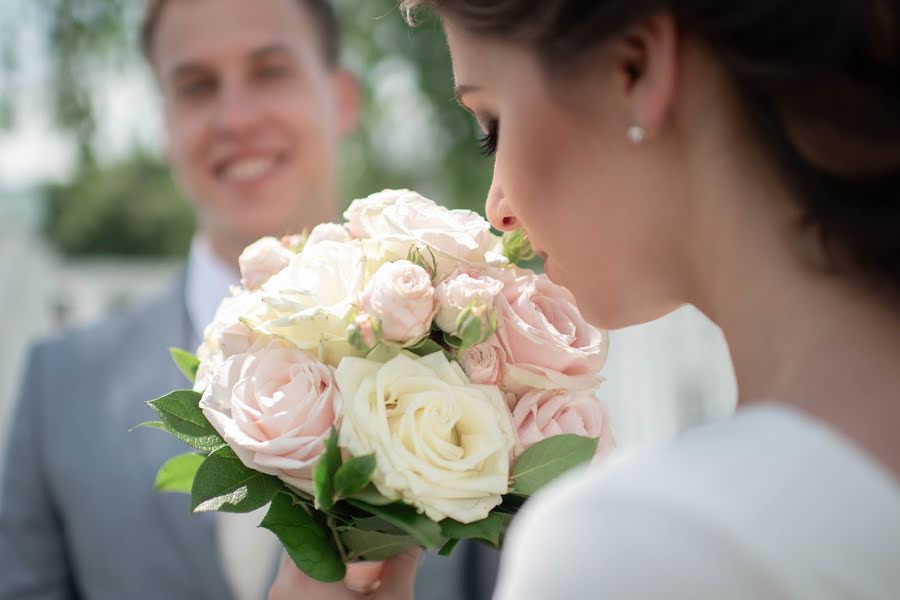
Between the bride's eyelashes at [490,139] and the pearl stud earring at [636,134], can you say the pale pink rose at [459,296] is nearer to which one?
the bride's eyelashes at [490,139]

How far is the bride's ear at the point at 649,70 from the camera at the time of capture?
975 mm

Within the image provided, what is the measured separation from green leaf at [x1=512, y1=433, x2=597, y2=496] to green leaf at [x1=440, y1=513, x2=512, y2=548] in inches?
2.0

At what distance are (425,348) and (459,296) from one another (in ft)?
0.33

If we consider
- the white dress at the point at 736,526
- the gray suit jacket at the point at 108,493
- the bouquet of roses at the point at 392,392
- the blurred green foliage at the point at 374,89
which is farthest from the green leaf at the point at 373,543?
the blurred green foliage at the point at 374,89

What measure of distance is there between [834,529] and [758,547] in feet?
0.24

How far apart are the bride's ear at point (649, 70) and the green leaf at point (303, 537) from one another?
2.24 ft

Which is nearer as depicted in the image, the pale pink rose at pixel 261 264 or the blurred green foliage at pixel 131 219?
the pale pink rose at pixel 261 264

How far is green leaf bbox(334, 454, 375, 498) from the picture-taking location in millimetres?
1182

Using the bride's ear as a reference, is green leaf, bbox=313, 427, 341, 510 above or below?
below

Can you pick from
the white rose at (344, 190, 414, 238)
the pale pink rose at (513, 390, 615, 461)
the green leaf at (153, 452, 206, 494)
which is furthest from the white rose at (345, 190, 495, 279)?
the green leaf at (153, 452, 206, 494)

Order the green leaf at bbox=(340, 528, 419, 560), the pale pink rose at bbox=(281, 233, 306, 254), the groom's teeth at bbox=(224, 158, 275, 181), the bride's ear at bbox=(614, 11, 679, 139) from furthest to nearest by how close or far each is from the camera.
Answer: the groom's teeth at bbox=(224, 158, 275, 181) → the pale pink rose at bbox=(281, 233, 306, 254) → the green leaf at bbox=(340, 528, 419, 560) → the bride's ear at bbox=(614, 11, 679, 139)

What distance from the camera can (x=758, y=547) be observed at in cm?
79

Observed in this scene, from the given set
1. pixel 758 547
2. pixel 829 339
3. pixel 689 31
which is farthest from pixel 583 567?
pixel 689 31

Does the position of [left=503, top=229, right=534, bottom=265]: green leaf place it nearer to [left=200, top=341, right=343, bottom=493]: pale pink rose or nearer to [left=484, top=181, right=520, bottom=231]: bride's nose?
[left=484, top=181, right=520, bottom=231]: bride's nose
